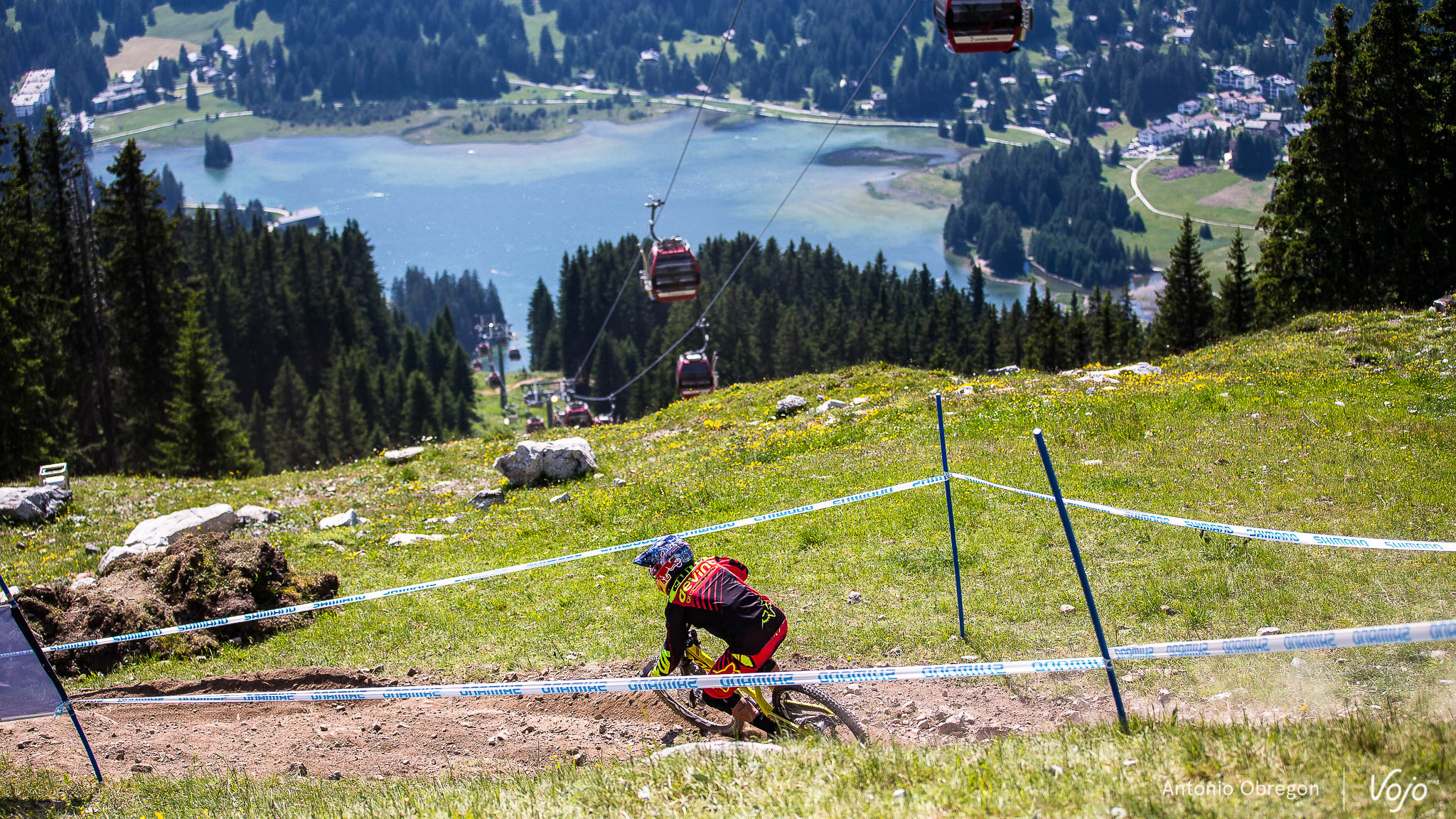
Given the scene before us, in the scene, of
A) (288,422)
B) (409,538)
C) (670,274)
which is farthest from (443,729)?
(288,422)

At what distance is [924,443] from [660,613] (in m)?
7.52

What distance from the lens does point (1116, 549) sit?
1192 centimetres

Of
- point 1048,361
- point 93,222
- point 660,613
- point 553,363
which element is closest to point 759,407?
point 660,613

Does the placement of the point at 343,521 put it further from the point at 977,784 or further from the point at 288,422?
the point at 288,422

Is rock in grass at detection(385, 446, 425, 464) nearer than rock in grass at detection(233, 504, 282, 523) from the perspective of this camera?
No

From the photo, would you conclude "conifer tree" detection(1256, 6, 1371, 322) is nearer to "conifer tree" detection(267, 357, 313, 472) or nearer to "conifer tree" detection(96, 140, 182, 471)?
"conifer tree" detection(96, 140, 182, 471)

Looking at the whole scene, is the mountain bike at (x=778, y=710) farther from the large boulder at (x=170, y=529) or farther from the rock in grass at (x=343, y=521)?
the rock in grass at (x=343, y=521)

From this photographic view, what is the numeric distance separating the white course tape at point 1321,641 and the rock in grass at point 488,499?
14790 mm

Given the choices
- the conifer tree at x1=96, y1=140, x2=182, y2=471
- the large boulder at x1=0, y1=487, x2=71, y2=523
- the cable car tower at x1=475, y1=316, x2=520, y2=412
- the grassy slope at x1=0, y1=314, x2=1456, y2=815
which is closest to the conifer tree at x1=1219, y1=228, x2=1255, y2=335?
the grassy slope at x1=0, y1=314, x2=1456, y2=815

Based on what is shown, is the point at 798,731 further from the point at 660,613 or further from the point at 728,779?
the point at 660,613

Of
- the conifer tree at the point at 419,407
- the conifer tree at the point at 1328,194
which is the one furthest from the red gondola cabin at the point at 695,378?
the conifer tree at the point at 419,407

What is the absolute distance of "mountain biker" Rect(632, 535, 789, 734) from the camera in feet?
26.6

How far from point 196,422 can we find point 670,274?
26.9 meters

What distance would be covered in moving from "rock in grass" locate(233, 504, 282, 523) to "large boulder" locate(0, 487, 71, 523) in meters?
4.47
